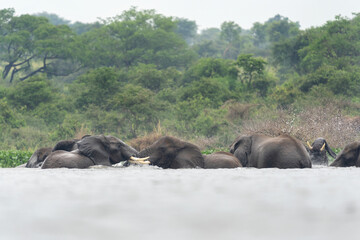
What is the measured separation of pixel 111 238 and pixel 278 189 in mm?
2995

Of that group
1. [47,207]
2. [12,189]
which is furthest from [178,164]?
[47,207]

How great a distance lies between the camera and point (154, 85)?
34.9m

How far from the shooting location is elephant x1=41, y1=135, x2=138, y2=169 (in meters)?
10.8

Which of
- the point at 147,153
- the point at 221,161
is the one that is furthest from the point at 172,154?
the point at 221,161

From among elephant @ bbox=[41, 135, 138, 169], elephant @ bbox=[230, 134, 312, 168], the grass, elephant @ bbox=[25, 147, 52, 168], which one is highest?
elephant @ bbox=[230, 134, 312, 168]

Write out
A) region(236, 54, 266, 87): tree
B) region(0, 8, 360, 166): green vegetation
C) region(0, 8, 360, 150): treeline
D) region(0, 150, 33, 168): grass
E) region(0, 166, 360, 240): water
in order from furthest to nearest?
region(236, 54, 266, 87): tree < region(0, 8, 360, 150): treeline < region(0, 8, 360, 166): green vegetation < region(0, 150, 33, 168): grass < region(0, 166, 360, 240): water

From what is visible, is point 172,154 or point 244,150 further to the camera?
point 244,150

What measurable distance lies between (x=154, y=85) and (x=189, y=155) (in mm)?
23910

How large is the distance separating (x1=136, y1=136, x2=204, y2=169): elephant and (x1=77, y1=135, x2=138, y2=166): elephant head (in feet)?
1.09

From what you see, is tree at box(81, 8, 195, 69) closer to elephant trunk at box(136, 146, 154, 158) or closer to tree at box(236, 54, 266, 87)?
tree at box(236, 54, 266, 87)

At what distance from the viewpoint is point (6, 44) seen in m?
48.9

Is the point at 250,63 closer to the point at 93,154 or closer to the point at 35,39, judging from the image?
the point at 35,39

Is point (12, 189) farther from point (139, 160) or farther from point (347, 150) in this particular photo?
point (347, 150)

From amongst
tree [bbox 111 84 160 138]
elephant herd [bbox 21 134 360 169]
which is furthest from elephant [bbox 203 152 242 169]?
tree [bbox 111 84 160 138]
